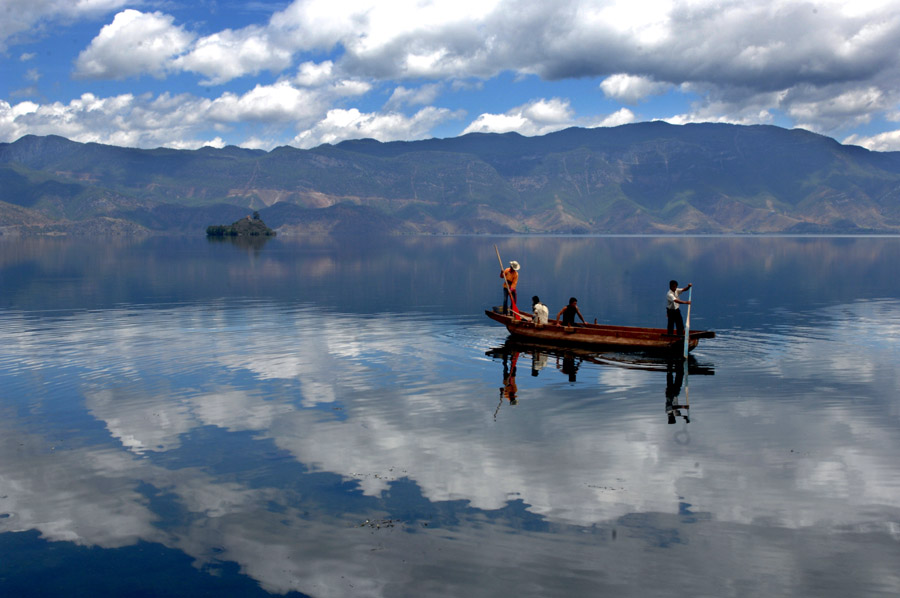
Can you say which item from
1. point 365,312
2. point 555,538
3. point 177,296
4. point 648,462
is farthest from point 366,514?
point 177,296

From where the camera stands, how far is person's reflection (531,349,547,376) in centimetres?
3372

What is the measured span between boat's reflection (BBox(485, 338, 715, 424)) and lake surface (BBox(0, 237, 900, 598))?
0.27 m

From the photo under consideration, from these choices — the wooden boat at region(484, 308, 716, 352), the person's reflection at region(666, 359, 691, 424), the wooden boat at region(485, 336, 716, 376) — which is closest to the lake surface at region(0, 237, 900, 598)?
the person's reflection at region(666, 359, 691, 424)

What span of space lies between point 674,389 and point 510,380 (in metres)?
6.57

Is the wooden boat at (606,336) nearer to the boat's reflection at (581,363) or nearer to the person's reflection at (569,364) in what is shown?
the boat's reflection at (581,363)

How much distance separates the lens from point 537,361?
36.0 metres

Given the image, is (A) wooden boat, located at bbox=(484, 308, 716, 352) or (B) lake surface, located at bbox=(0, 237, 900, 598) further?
(A) wooden boat, located at bbox=(484, 308, 716, 352)

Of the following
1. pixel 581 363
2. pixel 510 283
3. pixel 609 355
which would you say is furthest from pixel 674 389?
pixel 510 283

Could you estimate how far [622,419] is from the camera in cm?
2472

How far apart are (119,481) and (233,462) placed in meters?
2.87

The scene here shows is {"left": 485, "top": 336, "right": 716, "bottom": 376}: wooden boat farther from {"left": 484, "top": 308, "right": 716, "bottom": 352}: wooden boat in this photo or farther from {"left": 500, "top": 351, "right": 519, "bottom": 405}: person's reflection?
{"left": 500, "top": 351, "right": 519, "bottom": 405}: person's reflection

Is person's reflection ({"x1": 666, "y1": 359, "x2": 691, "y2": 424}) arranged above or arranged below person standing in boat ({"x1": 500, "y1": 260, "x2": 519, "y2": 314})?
below

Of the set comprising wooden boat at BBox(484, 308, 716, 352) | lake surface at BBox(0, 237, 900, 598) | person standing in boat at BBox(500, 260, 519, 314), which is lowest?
lake surface at BBox(0, 237, 900, 598)

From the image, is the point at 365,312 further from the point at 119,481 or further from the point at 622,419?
the point at 119,481
